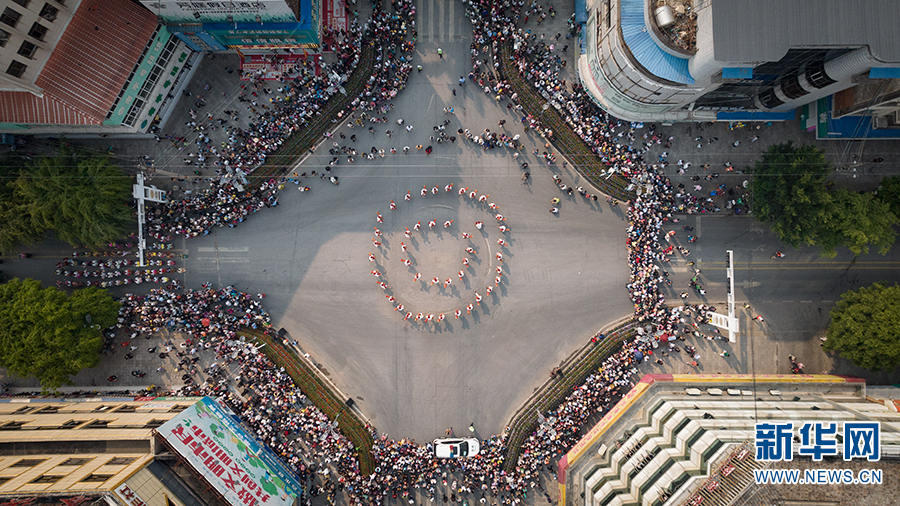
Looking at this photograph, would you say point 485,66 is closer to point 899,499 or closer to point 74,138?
point 74,138

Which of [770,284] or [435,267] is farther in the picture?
[435,267]

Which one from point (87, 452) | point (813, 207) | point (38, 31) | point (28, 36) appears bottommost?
point (87, 452)

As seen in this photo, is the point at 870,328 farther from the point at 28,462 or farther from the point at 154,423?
the point at 28,462

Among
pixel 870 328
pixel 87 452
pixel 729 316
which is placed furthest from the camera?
pixel 729 316

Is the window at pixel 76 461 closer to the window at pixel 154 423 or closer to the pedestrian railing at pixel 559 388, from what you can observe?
the window at pixel 154 423

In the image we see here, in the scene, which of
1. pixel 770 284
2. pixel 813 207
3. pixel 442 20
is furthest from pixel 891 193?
pixel 442 20

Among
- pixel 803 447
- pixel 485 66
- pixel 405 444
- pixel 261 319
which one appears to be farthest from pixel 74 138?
pixel 803 447

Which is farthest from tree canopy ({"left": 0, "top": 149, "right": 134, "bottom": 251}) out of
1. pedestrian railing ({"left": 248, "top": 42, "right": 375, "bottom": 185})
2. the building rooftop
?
the building rooftop
